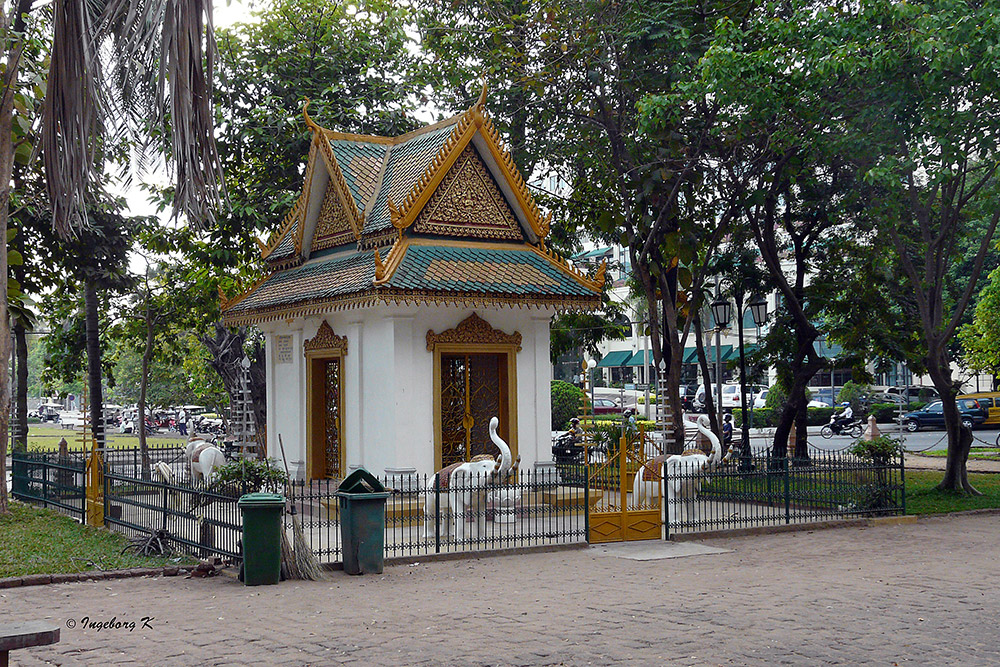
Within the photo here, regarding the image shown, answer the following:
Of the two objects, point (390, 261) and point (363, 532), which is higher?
point (390, 261)

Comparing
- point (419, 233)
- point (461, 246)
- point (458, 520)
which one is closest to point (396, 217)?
point (419, 233)

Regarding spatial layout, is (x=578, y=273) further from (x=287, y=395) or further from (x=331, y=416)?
(x=287, y=395)

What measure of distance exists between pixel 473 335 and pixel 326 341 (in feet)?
9.53

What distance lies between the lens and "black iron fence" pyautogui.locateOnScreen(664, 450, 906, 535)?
16797 mm

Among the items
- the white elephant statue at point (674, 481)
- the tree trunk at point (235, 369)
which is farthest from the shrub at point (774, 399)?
the white elephant statue at point (674, 481)

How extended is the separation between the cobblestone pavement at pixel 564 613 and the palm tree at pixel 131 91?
3926mm

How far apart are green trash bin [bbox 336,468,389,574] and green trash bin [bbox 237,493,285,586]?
3.50 feet

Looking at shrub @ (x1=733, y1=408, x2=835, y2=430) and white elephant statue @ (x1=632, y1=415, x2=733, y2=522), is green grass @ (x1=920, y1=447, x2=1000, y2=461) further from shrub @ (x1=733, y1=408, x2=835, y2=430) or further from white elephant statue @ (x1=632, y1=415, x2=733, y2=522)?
white elephant statue @ (x1=632, y1=415, x2=733, y2=522)

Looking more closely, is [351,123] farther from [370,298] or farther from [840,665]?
[840,665]

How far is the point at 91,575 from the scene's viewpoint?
469 inches

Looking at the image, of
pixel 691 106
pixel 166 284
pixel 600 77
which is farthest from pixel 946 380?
pixel 166 284

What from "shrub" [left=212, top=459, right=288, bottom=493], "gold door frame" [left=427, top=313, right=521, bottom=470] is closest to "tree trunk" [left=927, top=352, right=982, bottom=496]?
"gold door frame" [left=427, top=313, right=521, bottom=470]

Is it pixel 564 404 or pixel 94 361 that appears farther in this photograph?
pixel 564 404

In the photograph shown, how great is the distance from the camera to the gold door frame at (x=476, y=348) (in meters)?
17.7
